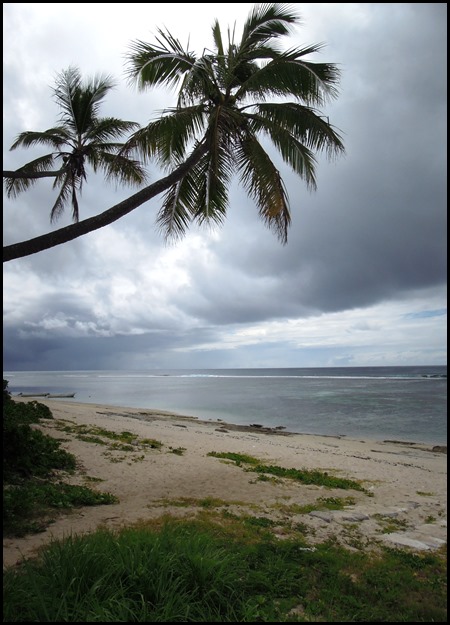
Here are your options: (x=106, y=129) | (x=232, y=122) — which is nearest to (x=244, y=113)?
(x=232, y=122)

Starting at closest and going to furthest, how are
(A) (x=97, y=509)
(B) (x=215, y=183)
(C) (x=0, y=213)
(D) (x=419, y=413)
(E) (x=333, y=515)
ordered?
(C) (x=0, y=213) → (A) (x=97, y=509) → (E) (x=333, y=515) → (B) (x=215, y=183) → (D) (x=419, y=413)

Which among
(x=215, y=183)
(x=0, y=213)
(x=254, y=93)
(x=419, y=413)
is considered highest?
(x=254, y=93)

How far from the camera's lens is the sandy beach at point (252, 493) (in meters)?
5.45

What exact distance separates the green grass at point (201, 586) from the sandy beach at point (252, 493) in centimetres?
107

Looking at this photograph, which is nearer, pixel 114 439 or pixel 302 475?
pixel 302 475

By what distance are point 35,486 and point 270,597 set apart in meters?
4.54

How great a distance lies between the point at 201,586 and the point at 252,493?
4392 millimetres

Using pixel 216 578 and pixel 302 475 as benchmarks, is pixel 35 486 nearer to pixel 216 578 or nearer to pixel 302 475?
pixel 216 578

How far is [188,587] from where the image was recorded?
10.8ft

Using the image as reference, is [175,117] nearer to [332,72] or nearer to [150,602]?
[332,72]

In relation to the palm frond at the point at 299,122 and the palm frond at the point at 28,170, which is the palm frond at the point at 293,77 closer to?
the palm frond at the point at 299,122

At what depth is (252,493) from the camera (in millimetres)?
7484

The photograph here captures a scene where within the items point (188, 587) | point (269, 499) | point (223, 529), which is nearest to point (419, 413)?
Answer: point (269, 499)

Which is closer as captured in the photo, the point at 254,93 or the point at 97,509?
the point at 97,509
